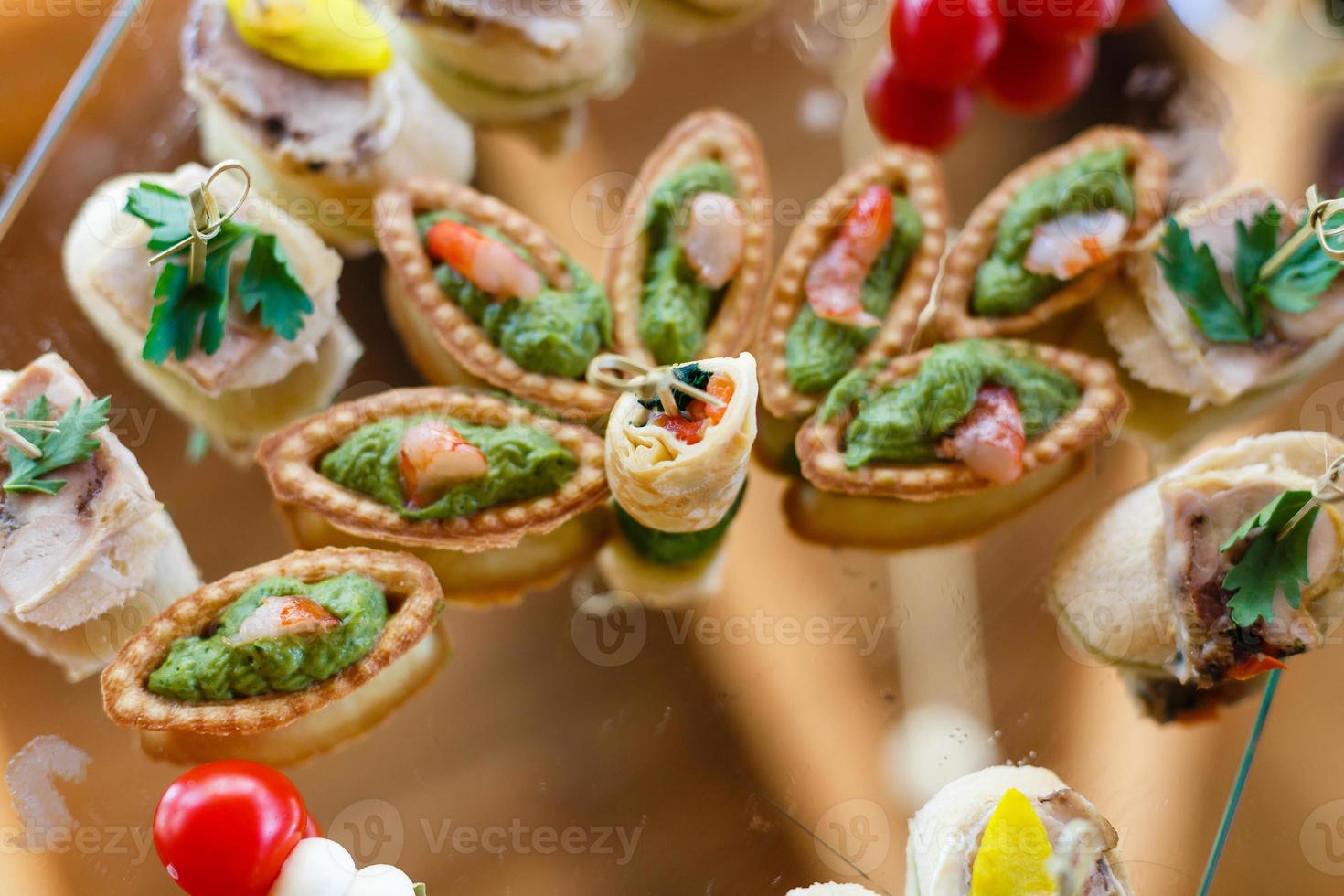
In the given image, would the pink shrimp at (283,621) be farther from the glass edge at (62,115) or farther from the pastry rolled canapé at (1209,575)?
the pastry rolled canapé at (1209,575)

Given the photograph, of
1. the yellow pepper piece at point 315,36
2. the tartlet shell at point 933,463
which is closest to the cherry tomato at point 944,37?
the tartlet shell at point 933,463

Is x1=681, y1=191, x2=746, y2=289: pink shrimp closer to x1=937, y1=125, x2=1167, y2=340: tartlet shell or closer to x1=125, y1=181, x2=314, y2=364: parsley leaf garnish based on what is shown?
x1=937, y1=125, x2=1167, y2=340: tartlet shell

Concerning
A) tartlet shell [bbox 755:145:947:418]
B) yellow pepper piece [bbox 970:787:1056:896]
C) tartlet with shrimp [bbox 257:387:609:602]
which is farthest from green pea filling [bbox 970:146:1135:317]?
yellow pepper piece [bbox 970:787:1056:896]

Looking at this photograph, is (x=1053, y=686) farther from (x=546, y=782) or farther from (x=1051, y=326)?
(x=546, y=782)

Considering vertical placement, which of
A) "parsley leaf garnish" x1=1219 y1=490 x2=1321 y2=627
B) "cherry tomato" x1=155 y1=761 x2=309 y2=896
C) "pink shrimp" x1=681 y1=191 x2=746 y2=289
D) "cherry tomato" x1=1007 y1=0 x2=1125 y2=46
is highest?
"cherry tomato" x1=1007 y1=0 x2=1125 y2=46

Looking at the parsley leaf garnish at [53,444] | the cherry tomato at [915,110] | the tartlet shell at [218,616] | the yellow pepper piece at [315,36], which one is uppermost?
the cherry tomato at [915,110]
